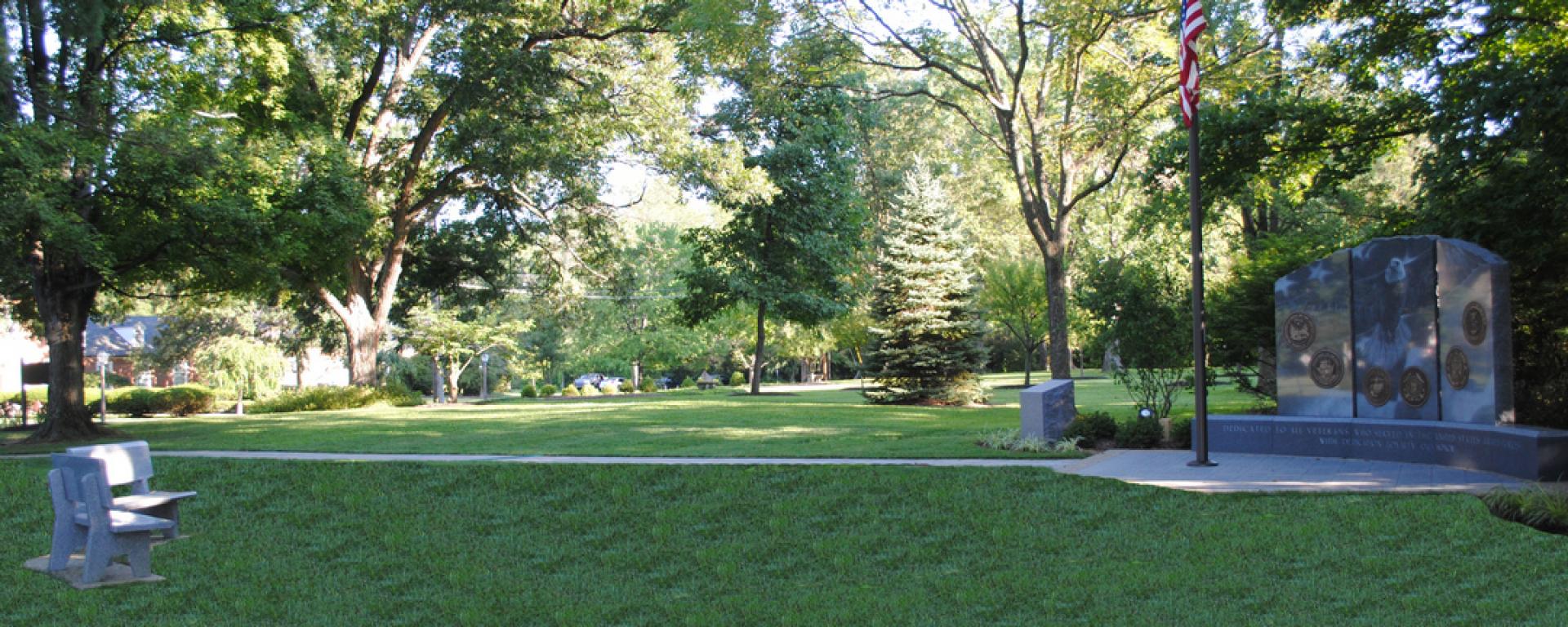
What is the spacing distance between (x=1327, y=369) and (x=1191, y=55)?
15.6 ft

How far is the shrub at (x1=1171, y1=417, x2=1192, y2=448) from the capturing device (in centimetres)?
1459

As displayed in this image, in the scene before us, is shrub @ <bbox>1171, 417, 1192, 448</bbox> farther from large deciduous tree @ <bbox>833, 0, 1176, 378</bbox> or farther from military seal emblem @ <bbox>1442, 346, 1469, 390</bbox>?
large deciduous tree @ <bbox>833, 0, 1176, 378</bbox>

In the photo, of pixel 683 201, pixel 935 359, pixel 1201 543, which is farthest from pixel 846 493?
pixel 683 201

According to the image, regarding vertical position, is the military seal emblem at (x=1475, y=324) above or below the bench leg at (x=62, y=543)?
above

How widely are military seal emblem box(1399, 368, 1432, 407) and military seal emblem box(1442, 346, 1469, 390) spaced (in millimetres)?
338

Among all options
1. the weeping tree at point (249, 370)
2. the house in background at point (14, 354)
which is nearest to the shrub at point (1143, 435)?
the weeping tree at point (249, 370)

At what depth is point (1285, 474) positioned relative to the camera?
37.7 ft

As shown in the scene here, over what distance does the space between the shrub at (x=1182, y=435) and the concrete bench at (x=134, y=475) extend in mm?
11843

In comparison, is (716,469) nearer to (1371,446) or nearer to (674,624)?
(674,624)

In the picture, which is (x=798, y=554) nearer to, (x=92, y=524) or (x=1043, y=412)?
(x=92, y=524)

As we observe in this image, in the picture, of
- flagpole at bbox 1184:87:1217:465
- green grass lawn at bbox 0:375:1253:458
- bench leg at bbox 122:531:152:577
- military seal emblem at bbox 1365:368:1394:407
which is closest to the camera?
bench leg at bbox 122:531:152:577

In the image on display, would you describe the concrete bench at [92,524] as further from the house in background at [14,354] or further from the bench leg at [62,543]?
the house in background at [14,354]

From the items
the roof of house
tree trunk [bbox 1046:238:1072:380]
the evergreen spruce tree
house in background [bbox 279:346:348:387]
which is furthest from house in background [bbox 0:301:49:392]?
tree trunk [bbox 1046:238:1072:380]

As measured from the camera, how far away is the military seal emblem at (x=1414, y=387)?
43.0ft
